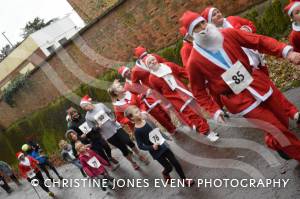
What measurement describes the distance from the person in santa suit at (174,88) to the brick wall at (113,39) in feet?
16.7

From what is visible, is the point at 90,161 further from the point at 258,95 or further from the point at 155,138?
the point at 258,95

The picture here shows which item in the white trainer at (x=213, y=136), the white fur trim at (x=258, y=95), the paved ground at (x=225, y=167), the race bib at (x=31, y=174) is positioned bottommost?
the paved ground at (x=225, y=167)

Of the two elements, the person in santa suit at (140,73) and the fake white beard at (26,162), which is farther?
the fake white beard at (26,162)

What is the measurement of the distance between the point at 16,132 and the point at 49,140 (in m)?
4.96

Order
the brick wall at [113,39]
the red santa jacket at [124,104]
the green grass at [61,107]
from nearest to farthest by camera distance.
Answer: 1. the red santa jacket at [124,104]
2. the green grass at [61,107]
3. the brick wall at [113,39]

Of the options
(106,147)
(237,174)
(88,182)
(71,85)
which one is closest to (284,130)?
(237,174)

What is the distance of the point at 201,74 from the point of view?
5250 mm

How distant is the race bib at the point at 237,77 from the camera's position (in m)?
4.95

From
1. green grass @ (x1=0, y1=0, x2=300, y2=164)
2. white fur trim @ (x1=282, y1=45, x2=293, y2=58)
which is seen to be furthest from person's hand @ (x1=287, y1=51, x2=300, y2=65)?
green grass @ (x1=0, y1=0, x2=300, y2=164)

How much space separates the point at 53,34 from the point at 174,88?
36979 millimetres

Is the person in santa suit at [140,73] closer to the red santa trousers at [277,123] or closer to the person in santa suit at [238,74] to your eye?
the person in santa suit at [238,74]

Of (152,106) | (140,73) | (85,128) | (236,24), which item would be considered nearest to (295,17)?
(236,24)

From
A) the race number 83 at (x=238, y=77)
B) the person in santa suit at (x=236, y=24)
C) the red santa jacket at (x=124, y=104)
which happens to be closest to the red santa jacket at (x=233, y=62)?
the race number 83 at (x=238, y=77)

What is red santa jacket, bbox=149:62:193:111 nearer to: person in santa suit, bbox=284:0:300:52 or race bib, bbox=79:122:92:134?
race bib, bbox=79:122:92:134
